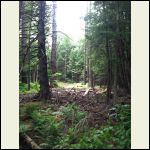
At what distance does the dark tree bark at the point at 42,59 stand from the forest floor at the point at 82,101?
0.20m

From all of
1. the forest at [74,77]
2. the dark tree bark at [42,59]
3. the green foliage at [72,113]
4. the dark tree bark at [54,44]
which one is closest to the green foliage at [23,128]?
the forest at [74,77]

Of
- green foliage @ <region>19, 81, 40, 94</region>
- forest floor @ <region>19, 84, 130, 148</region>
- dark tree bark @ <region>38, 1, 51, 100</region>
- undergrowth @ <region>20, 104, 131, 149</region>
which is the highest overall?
dark tree bark @ <region>38, 1, 51, 100</region>

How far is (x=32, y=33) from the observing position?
6.47m

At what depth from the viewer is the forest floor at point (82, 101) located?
6.32 metres

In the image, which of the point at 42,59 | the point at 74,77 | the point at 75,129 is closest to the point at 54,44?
the point at 42,59

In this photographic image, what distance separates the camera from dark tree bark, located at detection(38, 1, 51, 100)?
6383mm

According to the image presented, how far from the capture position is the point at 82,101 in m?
7.05

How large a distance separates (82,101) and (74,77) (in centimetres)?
65

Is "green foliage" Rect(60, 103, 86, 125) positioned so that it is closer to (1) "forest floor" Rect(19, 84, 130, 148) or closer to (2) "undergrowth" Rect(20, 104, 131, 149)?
(2) "undergrowth" Rect(20, 104, 131, 149)

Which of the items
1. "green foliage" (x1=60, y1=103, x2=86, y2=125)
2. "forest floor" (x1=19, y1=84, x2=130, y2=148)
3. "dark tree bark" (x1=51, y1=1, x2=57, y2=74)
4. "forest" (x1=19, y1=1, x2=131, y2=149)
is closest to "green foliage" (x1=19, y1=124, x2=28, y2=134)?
"forest" (x1=19, y1=1, x2=131, y2=149)

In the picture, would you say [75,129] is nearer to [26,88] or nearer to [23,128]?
[23,128]

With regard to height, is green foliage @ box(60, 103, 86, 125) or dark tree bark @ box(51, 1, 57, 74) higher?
dark tree bark @ box(51, 1, 57, 74)

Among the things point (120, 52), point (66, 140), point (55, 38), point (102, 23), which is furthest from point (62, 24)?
point (66, 140)

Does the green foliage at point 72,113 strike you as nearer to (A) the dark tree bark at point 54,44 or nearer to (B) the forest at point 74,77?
(B) the forest at point 74,77
